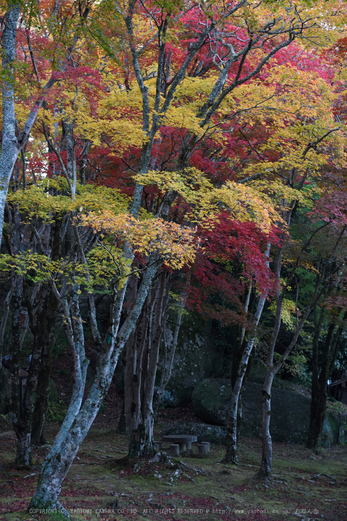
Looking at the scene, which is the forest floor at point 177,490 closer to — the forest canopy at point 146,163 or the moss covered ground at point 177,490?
the moss covered ground at point 177,490

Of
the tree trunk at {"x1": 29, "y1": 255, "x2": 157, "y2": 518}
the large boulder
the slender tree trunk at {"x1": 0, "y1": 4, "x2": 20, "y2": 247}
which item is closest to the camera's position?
the slender tree trunk at {"x1": 0, "y1": 4, "x2": 20, "y2": 247}

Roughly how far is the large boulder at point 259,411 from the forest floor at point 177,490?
355cm

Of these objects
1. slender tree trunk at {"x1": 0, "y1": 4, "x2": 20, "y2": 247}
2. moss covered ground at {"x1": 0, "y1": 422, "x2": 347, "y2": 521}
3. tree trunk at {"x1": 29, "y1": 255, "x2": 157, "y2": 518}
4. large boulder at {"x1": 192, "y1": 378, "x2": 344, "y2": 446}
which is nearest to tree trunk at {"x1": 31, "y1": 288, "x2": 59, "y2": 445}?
moss covered ground at {"x1": 0, "y1": 422, "x2": 347, "y2": 521}

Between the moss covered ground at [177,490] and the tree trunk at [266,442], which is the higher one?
the tree trunk at [266,442]

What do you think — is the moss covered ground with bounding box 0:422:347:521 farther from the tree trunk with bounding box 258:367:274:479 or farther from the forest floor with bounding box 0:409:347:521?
the tree trunk with bounding box 258:367:274:479

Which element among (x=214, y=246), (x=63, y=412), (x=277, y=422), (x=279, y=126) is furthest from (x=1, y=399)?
(x=279, y=126)

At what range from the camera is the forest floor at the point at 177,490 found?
7386 millimetres

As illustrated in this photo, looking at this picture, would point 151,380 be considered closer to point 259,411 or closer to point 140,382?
point 140,382

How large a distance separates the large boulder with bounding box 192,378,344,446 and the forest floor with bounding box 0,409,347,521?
11.6 feet

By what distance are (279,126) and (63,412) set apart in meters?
13.6

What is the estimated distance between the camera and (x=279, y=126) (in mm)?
10438

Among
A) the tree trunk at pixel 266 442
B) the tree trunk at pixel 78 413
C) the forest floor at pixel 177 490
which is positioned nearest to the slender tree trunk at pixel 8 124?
the tree trunk at pixel 78 413

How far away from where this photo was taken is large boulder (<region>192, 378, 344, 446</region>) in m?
16.6

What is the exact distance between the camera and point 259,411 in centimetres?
1697
